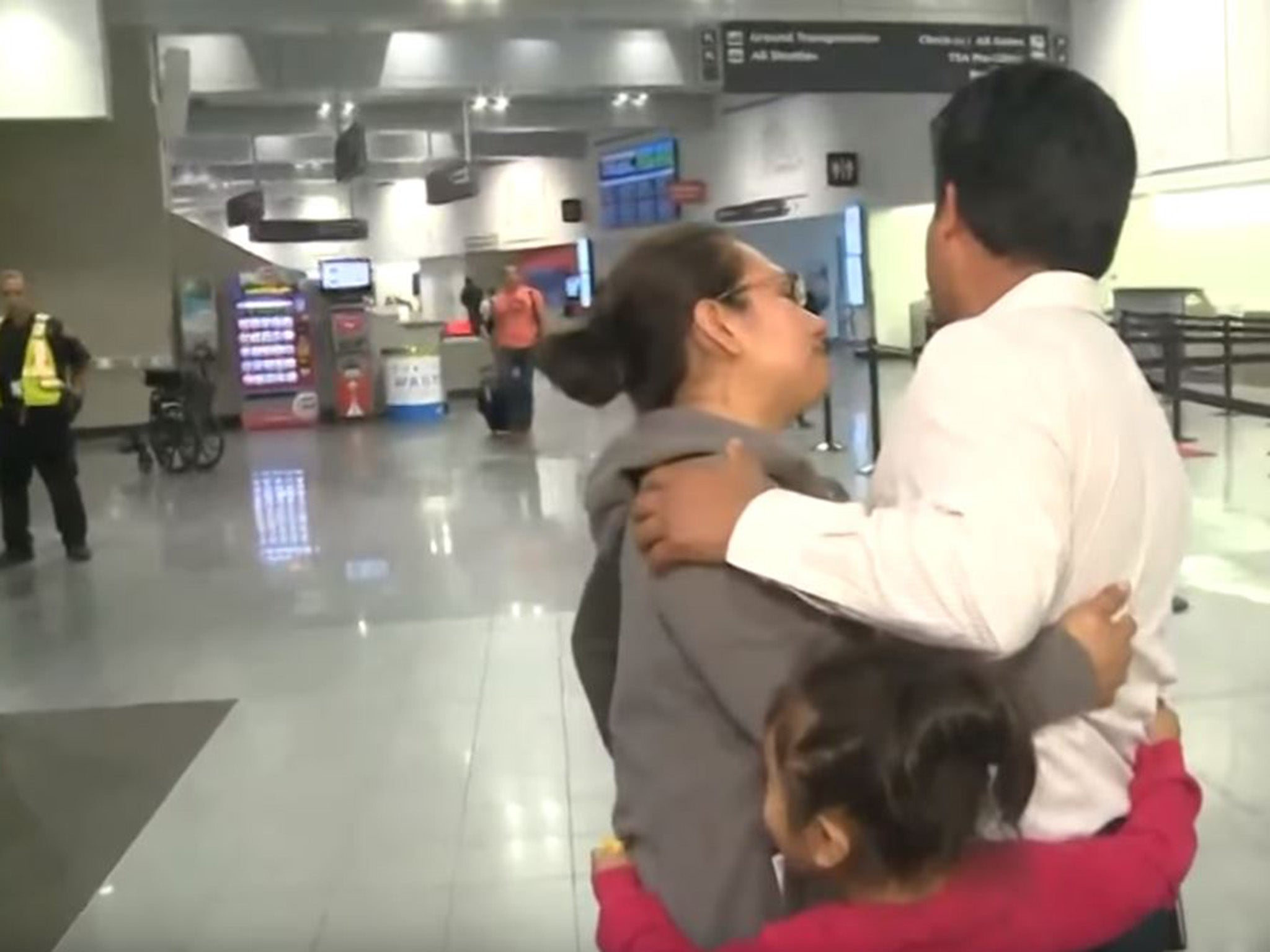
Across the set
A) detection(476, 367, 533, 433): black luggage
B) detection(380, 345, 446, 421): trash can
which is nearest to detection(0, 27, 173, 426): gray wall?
detection(380, 345, 446, 421): trash can

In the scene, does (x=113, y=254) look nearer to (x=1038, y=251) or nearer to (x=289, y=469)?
(x=289, y=469)

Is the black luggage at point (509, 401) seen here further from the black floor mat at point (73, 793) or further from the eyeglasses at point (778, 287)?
the eyeglasses at point (778, 287)

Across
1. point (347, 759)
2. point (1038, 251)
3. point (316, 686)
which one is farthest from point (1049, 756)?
point (316, 686)

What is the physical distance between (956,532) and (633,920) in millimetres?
429

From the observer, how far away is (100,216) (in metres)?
14.8

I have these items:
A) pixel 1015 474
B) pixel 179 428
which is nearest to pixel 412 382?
pixel 179 428

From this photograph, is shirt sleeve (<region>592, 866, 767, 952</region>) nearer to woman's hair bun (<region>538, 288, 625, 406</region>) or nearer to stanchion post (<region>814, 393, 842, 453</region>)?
woman's hair bun (<region>538, 288, 625, 406</region>)

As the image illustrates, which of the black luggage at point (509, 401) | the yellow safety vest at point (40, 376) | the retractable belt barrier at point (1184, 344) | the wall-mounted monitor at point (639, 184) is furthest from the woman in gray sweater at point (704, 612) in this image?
the wall-mounted monitor at point (639, 184)

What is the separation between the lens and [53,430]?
8352mm

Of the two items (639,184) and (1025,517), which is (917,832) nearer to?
(1025,517)

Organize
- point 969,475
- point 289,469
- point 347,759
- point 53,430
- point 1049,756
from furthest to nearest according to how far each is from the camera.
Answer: point 289,469 < point 53,430 < point 347,759 < point 1049,756 < point 969,475

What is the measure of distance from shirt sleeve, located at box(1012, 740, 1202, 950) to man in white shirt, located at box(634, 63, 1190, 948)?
26mm

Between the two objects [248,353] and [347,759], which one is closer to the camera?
[347,759]

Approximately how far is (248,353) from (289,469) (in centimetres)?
411
